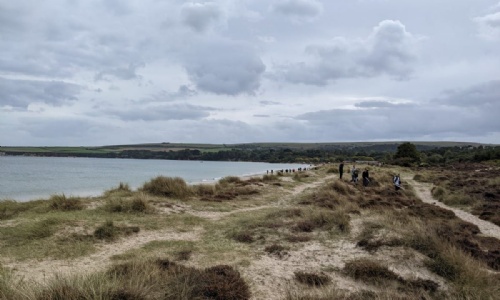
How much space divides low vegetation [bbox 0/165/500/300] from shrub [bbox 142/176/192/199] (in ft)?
8.99

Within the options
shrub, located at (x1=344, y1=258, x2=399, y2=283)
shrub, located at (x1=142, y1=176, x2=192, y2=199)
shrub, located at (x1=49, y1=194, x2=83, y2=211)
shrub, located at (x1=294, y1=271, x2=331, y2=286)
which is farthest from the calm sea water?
shrub, located at (x1=344, y1=258, x2=399, y2=283)

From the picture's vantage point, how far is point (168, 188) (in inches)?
772

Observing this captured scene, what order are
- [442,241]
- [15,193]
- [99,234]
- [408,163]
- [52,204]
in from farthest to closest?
[408,163]
[15,193]
[52,204]
[99,234]
[442,241]

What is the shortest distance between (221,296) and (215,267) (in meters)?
1.66

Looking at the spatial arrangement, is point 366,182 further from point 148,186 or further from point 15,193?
point 15,193

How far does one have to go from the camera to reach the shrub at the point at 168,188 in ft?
63.6

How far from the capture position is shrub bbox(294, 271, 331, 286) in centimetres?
746

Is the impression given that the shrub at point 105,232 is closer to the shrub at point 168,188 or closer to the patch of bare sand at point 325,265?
the patch of bare sand at point 325,265

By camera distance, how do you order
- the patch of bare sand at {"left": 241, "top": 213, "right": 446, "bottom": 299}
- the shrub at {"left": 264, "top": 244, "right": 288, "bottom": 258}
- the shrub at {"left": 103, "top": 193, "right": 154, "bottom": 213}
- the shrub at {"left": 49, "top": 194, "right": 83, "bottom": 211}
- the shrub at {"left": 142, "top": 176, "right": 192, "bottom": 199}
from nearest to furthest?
the patch of bare sand at {"left": 241, "top": 213, "right": 446, "bottom": 299}, the shrub at {"left": 264, "top": 244, "right": 288, "bottom": 258}, the shrub at {"left": 103, "top": 193, "right": 154, "bottom": 213}, the shrub at {"left": 49, "top": 194, "right": 83, "bottom": 211}, the shrub at {"left": 142, "top": 176, "right": 192, "bottom": 199}

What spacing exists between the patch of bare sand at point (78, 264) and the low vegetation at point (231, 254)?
0.13 ft

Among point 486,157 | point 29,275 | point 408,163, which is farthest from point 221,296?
point 486,157

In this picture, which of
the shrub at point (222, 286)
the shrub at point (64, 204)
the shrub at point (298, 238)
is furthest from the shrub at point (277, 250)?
the shrub at point (64, 204)

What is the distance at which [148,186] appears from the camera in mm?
20469

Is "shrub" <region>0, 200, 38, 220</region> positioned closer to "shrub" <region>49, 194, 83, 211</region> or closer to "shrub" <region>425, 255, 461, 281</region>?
"shrub" <region>49, 194, 83, 211</region>
